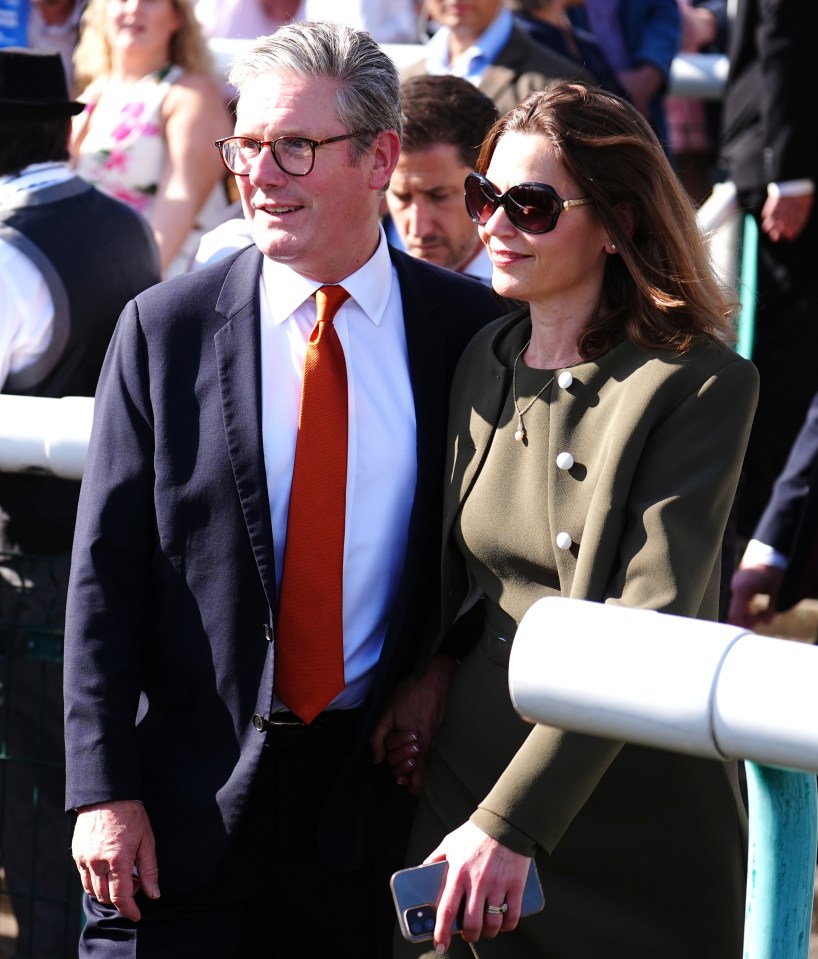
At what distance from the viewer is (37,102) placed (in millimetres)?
4043

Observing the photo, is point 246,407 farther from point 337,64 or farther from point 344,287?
point 337,64

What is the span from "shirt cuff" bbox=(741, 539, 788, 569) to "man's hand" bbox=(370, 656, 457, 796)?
1.54 m

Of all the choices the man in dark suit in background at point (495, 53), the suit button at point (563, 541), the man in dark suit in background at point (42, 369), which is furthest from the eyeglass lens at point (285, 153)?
the man in dark suit in background at point (495, 53)

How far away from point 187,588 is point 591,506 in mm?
731

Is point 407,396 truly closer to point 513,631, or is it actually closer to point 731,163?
point 513,631

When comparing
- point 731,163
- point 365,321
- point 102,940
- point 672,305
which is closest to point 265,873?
point 102,940

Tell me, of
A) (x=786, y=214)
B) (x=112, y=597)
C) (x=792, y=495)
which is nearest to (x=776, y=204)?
(x=786, y=214)

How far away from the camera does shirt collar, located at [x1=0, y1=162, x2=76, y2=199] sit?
393 centimetres

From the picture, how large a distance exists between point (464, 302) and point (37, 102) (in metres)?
1.87

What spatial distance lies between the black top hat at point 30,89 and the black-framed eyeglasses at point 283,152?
1687mm

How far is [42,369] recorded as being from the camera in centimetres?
382

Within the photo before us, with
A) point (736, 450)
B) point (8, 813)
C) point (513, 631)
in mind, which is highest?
point (736, 450)

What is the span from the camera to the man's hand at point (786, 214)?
212 inches

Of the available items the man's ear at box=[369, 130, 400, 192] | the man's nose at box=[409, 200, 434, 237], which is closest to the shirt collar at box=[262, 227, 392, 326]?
the man's ear at box=[369, 130, 400, 192]
